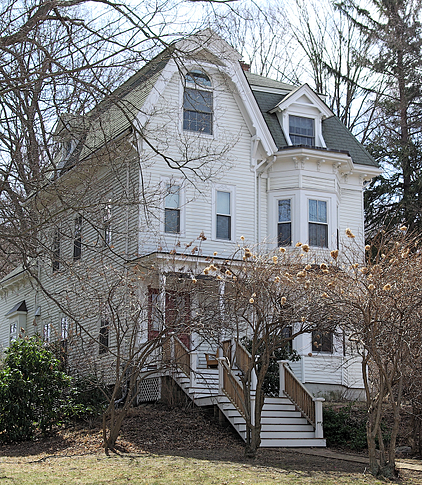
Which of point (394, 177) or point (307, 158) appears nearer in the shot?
point (307, 158)

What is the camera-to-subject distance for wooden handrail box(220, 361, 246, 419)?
14575 mm

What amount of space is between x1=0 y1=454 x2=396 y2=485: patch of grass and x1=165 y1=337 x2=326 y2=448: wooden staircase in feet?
8.75

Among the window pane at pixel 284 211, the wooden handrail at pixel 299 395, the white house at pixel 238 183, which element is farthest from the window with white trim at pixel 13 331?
the wooden handrail at pixel 299 395

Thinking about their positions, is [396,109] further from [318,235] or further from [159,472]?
[159,472]

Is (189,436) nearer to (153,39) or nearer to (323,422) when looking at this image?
(323,422)

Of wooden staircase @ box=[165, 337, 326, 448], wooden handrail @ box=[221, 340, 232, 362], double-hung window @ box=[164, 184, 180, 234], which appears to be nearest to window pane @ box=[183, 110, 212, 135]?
double-hung window @ box=[164, 184, 180, 234]

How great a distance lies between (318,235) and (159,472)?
40.7ft

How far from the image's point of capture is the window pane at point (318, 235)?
2140 centimetres

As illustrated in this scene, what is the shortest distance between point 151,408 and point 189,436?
103 inches

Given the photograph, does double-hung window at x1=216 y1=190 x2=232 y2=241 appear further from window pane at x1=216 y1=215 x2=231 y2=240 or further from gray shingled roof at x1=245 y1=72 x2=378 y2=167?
gray shingled roof at x1=245 y1=72 x2=378 y2=167

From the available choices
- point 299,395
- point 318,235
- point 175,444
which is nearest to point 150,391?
point 299,395

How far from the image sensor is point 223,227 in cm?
2094

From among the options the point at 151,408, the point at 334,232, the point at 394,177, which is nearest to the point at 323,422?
the point at 151,408

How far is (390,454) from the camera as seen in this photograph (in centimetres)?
1108
